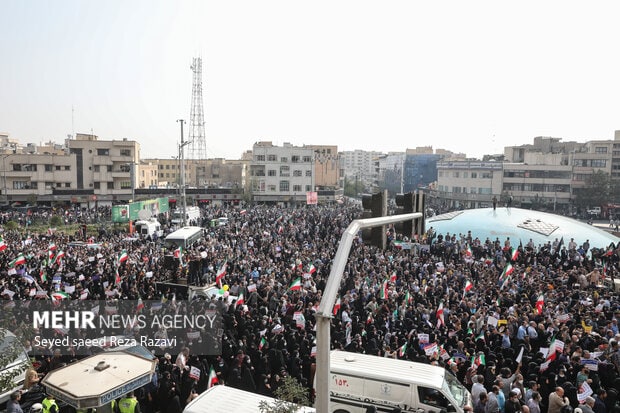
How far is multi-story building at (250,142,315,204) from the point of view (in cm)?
6444

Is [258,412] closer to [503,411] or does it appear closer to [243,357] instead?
[243,357]

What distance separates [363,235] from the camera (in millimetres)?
4297

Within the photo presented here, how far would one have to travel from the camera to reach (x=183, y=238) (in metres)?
24.5

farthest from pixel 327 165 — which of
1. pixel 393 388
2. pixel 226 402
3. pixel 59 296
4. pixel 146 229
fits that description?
pixel 226 402

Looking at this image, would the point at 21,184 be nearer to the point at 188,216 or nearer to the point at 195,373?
the point at 188,216

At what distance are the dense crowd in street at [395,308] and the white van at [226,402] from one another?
70cm

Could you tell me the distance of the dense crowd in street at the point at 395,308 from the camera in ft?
30.1

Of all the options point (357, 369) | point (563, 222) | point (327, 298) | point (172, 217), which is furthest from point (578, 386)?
point (172, 217)

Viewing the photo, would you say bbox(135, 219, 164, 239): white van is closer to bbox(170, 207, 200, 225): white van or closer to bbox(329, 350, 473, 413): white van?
bbox(170, 207, 200, 225): white van

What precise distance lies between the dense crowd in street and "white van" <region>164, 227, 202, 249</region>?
2.64 feet

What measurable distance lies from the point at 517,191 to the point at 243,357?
63909mm

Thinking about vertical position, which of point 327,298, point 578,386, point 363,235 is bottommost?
point 578,386

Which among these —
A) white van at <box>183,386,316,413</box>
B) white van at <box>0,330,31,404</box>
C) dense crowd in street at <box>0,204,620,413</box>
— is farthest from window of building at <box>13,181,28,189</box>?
white van at <box>183,386,316,413</box>

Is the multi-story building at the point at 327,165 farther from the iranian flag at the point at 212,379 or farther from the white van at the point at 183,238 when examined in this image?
the iranian flag at the point at 212,379
